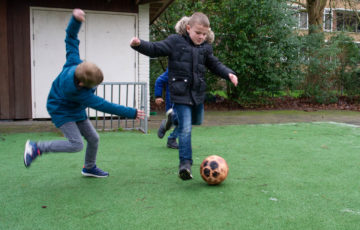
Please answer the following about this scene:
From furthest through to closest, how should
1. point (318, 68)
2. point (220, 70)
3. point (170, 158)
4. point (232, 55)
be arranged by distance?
point (318, 68) < point (232, 55) < point (170, 158) < point (220, 70)

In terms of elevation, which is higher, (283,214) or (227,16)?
(227,16)

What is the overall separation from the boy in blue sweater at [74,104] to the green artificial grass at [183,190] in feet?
1.43

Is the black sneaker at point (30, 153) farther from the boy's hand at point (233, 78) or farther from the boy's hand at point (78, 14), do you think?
the boy's hand at point (233, 78)

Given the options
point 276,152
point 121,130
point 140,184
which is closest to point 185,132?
point 140,184

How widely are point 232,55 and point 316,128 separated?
5.73 meters

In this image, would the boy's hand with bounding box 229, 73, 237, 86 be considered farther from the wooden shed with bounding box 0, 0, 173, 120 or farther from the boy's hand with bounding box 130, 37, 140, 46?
the wooden shed with bounding box 0, 0, 173, 120

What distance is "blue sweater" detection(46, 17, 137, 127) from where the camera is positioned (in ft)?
11.0

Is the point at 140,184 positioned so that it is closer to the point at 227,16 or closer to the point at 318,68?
the point at 227,16

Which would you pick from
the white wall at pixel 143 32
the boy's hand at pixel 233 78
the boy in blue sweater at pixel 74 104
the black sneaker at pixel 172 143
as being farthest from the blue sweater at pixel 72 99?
the white wall at pixel 143 32

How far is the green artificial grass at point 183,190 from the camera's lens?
2760 millimetres

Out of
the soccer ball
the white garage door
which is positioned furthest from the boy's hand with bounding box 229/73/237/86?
the white garage door

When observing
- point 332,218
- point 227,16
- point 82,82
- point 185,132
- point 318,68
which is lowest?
point 332,218

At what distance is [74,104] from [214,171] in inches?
63.4

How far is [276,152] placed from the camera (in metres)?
5.51
